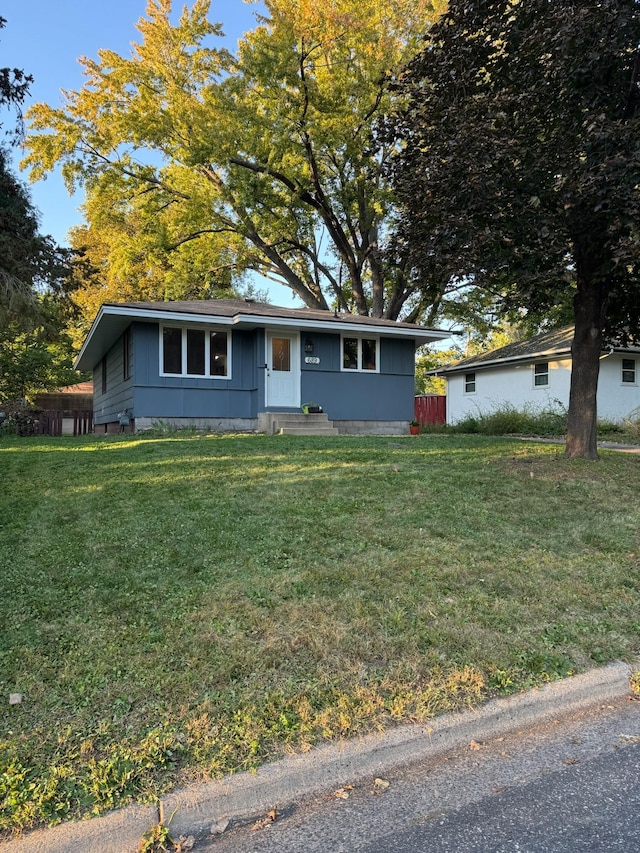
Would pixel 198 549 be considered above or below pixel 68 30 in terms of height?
below

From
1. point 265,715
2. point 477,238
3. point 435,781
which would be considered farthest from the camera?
point 477,238

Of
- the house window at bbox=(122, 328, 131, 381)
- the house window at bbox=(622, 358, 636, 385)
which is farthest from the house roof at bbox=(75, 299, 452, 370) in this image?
the house window at bbox=(622, 358, 636, 385)

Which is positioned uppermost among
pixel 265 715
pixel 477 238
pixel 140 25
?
pixel 140 25

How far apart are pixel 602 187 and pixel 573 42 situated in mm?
1565

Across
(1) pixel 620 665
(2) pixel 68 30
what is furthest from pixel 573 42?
(2) pixel 68 30

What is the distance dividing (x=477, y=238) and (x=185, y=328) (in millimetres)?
8521

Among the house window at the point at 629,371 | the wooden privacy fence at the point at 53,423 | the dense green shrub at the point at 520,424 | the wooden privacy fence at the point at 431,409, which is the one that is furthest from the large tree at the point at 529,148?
the wooden privacy fence at the point at 431,409

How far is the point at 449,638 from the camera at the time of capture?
295 centimetres

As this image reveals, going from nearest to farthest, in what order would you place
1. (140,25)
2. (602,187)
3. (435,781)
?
(435,781) → (602,187) → (140,25)

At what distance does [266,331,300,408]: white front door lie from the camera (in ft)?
44.2

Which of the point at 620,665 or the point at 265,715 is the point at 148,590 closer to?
the point at 265,715

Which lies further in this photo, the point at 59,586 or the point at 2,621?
the point at 59,586

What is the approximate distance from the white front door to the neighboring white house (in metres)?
8.63

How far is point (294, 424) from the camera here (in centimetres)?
1295
